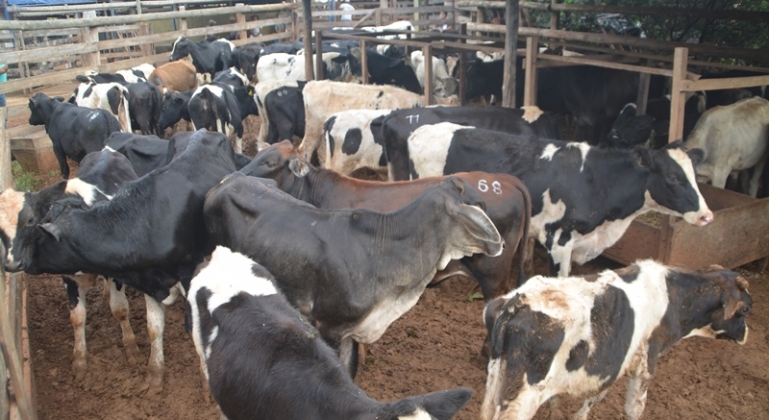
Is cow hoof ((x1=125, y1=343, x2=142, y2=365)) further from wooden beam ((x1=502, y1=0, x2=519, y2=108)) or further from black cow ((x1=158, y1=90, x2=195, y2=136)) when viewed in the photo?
black cow ((x1=158, y1=90, x2=195, y2=136))

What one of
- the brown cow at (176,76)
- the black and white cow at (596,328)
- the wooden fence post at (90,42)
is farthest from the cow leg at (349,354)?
the wooden fence post at (90,42)

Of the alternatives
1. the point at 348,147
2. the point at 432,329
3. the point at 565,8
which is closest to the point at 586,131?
the point at 565,8

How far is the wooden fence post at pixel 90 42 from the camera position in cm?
1634

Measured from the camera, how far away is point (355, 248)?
470 cm

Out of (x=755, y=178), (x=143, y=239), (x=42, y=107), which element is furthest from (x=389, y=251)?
(x=42, y=107)

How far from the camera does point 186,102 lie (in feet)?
41.7

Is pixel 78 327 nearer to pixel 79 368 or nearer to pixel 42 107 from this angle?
pixel 79 368

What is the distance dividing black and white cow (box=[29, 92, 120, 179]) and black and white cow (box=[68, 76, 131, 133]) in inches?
45.7

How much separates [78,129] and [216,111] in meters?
2.41

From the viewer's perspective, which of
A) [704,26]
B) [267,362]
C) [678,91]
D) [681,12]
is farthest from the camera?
[704,26]

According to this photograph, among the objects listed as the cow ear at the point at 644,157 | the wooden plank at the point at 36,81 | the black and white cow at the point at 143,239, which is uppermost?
the wooden plank at the point at 36,81

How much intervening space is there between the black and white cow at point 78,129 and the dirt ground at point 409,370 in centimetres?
374

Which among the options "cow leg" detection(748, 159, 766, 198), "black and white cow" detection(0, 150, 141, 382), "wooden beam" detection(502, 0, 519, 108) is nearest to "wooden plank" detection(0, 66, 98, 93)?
"black and white cow" detection(0, 150, 141, 382)

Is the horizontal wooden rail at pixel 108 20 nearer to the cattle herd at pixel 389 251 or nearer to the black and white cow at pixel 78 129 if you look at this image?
the black and white cow at pixel 78 129
